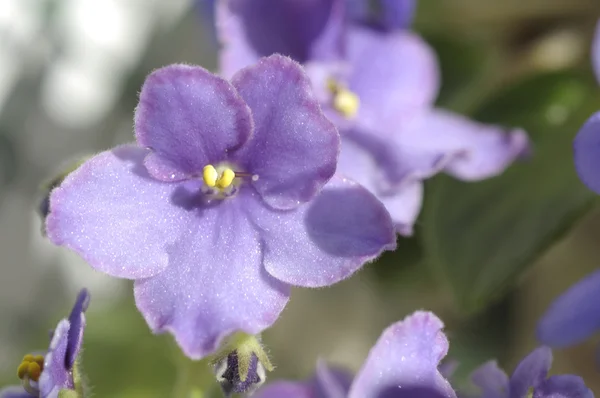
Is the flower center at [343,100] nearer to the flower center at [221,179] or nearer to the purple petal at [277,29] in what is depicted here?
the purple petal at [277,29]

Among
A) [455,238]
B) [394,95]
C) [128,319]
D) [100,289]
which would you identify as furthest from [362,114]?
[100,289]

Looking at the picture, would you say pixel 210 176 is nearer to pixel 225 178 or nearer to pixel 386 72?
pixel 225 178

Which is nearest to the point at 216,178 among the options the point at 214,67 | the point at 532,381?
the point at 532,381

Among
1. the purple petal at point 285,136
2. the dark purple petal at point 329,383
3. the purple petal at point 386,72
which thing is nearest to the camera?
the purple petal at point 285,136

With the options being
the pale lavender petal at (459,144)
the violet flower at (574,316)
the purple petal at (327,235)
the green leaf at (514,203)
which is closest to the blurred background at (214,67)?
the green leaf at (514,203)

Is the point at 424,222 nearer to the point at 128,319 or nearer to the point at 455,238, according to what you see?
the point at 455,238

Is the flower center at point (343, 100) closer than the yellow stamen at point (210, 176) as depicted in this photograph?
No

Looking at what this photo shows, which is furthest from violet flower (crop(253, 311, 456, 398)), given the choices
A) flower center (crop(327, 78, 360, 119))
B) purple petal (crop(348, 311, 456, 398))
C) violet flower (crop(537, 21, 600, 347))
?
flower center (crop(327, 78, 360, 119))
